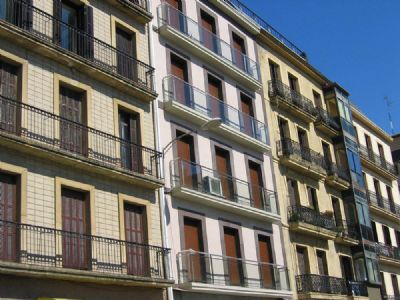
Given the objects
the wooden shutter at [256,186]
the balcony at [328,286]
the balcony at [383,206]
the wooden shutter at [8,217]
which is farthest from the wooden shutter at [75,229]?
the balcony at [383,206]

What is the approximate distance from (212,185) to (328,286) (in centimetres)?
856

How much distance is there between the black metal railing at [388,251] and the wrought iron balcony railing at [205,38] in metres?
13.3

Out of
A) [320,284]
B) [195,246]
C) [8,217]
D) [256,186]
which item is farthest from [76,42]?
[320,284]

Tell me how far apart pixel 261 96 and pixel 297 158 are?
337 cm

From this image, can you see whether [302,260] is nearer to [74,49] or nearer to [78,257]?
[78,257]

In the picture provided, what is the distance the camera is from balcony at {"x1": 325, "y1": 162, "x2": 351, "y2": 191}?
31656 millimetres

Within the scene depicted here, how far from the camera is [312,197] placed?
1195 inches

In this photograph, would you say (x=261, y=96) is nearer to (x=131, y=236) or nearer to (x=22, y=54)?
(x=131, y=236)

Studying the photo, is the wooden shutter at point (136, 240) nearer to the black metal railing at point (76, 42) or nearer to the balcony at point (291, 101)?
the black metal railing at point (76, 42)

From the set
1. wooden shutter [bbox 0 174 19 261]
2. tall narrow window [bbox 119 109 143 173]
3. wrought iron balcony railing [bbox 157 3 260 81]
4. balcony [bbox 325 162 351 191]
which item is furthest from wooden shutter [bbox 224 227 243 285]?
balcony [bbox 325 162 351 191]

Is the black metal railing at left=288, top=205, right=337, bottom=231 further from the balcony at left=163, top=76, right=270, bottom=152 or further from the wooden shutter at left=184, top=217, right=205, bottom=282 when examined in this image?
the wooden shutter at left=184, top=217, right=205, bottom=282

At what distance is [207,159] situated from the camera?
76.5 feet

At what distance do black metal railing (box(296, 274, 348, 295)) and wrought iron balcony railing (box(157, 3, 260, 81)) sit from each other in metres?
9.30

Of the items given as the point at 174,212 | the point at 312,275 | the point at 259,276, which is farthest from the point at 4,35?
the point at 312,275
